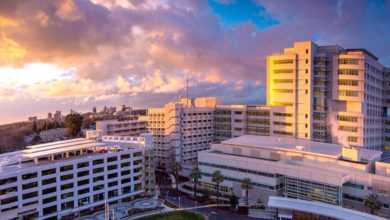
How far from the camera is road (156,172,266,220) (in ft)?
252

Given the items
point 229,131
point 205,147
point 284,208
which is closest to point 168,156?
point 205,147

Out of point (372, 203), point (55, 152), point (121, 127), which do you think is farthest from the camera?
point (121, 127)

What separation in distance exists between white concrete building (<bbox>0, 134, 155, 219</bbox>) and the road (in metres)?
6.09

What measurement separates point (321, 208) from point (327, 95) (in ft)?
162

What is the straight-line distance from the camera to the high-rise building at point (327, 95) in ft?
328

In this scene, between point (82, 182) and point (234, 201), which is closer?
point (82, 182)

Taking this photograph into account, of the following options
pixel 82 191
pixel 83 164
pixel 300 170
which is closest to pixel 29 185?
pixel 82 191

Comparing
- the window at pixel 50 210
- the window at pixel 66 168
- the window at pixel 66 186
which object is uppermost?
the window at pixel 66 168

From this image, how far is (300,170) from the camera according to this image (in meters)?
77.3

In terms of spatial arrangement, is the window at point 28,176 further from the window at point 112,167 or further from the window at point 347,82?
the window at point 347,82

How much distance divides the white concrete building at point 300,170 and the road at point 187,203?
356 inches

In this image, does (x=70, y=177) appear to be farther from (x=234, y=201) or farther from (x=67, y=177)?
(x=234, y=201)

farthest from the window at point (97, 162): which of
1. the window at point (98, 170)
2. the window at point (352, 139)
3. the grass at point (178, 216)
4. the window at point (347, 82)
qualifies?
the window at point (347, 82)

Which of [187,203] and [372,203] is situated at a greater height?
[372,203]
